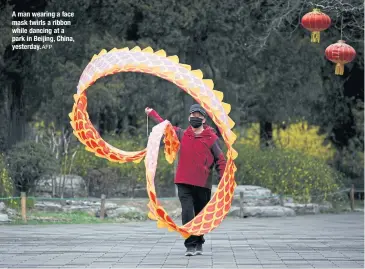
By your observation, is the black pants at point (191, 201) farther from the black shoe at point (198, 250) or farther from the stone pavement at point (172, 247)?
the stone pavement at point (172, 247)

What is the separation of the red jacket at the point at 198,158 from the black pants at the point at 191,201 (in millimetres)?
147

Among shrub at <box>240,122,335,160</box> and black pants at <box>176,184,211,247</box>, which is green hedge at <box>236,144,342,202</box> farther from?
black pants at <box>176,184,211,247</box>

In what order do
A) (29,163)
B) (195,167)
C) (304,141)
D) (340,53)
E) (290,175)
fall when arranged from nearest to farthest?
(195,167) < (340,53) < (29,163) < (290,175) < (304,141)

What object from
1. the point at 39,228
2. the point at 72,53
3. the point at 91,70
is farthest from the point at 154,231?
the point at 72,53

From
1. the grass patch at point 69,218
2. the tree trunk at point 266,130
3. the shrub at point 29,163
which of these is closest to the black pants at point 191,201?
the grass patch at point 69,218

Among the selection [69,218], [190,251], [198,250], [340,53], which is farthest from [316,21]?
[69,218]

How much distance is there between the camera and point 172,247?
15773 millimetres

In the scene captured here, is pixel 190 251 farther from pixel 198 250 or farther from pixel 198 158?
pixel 198 158

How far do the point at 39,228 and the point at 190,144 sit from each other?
738 centimetres

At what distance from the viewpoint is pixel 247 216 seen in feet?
88.7

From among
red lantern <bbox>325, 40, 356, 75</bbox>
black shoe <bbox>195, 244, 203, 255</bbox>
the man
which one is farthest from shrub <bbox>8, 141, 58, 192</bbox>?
black shoe <bbox>195, 244, 203, 255</bbox>

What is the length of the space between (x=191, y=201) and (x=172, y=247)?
1760 mm

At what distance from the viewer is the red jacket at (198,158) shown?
14.1 m

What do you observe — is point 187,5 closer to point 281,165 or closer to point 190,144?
point 281,165
